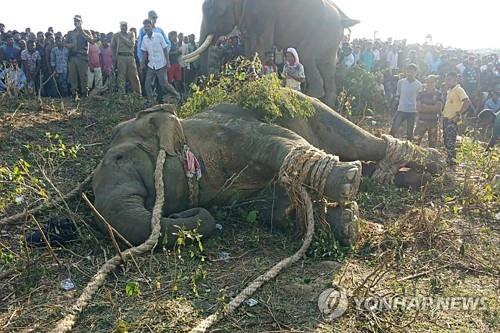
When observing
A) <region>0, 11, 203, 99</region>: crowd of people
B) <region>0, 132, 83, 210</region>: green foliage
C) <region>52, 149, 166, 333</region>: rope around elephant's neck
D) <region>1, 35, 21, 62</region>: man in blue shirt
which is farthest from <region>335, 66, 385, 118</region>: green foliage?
<region>52, 149, 166, 333</region>: rope around elephant's neck

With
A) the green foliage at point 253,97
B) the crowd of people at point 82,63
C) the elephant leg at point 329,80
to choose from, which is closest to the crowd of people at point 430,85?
the elephant leg at point 329,80

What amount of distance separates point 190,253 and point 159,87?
7219mm

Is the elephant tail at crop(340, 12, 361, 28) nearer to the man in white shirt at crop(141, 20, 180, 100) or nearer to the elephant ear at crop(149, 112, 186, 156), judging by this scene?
the man in white shirt at crop(141, 20, 180, 100)

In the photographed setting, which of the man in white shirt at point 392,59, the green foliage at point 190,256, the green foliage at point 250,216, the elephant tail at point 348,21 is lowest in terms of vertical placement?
the man in white shirt at point 392,59

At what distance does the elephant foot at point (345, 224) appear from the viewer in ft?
15.0

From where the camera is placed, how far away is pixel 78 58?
12.5 meters

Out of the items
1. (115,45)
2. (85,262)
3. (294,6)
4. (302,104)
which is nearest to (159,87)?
(115,45)

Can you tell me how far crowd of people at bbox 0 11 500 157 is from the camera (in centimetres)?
925

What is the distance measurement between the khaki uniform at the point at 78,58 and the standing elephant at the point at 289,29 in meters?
3.38

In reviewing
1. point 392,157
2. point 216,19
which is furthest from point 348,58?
point 392,157

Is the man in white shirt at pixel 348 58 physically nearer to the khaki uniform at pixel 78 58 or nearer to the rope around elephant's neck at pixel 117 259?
the khaki uniform at pixel 78 58

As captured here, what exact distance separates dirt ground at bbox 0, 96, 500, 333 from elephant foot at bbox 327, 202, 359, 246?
94 millimetres

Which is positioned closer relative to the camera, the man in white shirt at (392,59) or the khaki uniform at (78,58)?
the khaki uniform at (78,58)

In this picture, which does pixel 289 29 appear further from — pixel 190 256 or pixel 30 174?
pixel 190 256
